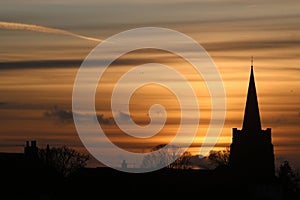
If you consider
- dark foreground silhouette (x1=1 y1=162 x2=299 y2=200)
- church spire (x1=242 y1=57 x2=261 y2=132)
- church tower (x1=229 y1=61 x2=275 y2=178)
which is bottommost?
dark foreground silhouette (x1=1 y1=162 x2=299 y2=200)

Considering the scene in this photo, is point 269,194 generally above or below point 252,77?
below

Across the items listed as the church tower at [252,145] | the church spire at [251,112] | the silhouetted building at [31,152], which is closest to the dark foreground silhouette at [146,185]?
the silhouetted building at [31,152]

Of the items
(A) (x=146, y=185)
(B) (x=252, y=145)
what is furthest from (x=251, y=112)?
(A) (x=146, y=185)

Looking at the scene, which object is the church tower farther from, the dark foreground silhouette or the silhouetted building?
the silhouetted building

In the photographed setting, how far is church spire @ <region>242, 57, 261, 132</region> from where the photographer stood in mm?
133875

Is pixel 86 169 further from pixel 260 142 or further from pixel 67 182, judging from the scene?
pixel 260 142

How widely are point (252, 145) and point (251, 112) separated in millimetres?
5583

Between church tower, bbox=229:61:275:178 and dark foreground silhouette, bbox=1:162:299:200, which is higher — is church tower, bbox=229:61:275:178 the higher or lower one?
the higher one

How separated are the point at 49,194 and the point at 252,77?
41920 mm

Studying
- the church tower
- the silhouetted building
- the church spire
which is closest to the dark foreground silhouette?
Answer: the silhouetted building

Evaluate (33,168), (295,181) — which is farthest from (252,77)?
(33,168)

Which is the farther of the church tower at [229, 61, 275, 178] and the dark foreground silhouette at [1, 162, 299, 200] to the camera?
the church tower at [229, 61, 275, 178]

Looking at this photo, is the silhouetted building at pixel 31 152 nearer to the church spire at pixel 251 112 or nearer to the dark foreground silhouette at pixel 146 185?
the dark foreground silhouette at pixel 146 185

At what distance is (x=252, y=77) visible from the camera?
134 m
